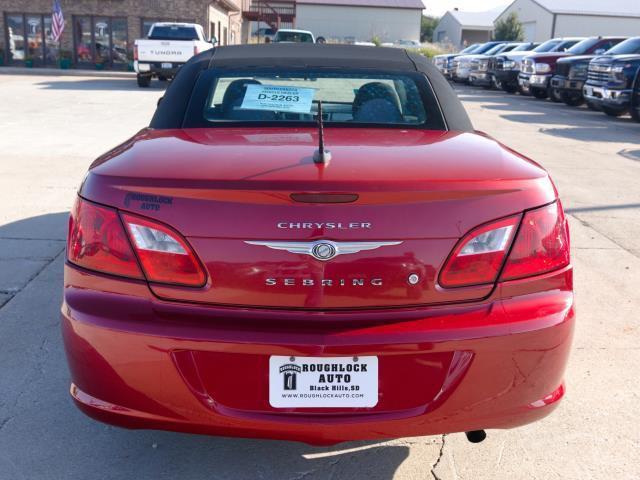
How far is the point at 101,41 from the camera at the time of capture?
3102 centimetres

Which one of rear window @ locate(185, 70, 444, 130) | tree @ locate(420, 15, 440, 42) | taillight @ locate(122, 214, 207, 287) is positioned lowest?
taillight @ locate(122, 214, 207, 287)

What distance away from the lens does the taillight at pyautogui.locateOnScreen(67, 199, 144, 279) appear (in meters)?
2.15

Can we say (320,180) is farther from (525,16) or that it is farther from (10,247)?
(525,16)

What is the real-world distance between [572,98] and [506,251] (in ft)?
63.4

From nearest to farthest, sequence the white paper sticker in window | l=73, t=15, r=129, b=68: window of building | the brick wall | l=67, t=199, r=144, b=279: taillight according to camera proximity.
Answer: l=67, t=199, r=144, b=279: taillight
the white paper sticker in window
the brick wall
l=73, t=15, r=129, b=68: window of building

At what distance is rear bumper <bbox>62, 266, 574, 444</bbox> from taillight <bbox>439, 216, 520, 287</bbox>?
78mm

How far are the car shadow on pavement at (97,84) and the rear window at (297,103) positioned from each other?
19.6m

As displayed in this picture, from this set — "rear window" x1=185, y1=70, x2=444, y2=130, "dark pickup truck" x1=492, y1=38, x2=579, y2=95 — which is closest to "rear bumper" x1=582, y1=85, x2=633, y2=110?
"dark pickup truck" x1=492, y1=38, x2=579, y2=95

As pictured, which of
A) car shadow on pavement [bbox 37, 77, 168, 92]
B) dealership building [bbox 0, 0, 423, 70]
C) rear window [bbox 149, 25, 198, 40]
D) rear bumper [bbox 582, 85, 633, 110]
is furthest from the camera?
dealership building [bbox 0, 0, 423, 70]

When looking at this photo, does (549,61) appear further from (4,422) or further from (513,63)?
(4,422)

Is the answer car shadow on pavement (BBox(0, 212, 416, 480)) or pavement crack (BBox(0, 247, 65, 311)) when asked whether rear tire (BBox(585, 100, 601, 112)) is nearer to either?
pavement crack (BBox(0, 247, 65, 311))

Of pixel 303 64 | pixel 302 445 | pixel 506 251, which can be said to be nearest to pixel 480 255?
pixel 506 251

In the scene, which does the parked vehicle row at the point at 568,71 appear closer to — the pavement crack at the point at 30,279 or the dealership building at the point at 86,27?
the dealership building at the point at 86,27

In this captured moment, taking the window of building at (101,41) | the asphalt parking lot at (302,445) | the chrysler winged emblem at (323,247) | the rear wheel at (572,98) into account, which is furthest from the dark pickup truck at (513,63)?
the chrysler winged emblem at (323,247)
